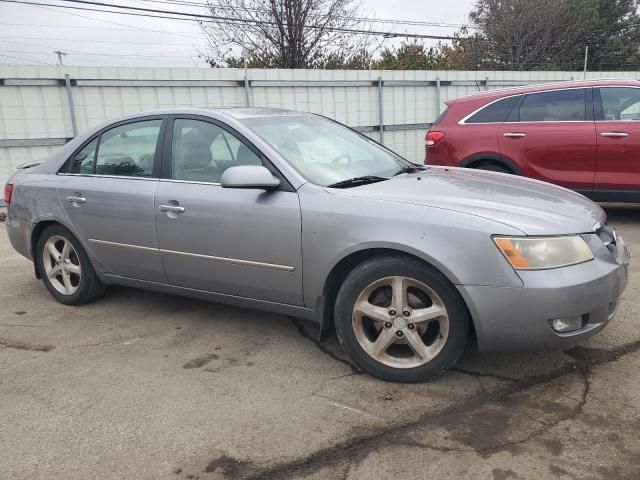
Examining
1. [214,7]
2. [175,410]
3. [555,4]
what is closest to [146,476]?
[175,410]

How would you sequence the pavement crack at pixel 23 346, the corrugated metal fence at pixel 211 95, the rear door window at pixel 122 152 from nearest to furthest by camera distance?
the pavement crack at pixel 23 346 < the rear door window at pixel 122 152 < the corrugated metal fence at pixel 211 95

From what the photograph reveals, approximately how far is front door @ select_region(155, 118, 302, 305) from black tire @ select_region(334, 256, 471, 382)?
362mm

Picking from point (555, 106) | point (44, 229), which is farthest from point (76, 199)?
point (555, 106)

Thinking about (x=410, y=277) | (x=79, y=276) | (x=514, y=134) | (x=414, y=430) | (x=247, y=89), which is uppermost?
(x=247, y=89)

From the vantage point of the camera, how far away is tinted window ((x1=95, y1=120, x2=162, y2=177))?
4047 mm

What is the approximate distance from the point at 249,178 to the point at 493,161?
14.7 feet

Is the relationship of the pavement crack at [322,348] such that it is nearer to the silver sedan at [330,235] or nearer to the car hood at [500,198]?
the silver sedan at [330,235]

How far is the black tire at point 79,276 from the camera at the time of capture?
4.45m

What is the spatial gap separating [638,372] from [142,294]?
3.75 metres

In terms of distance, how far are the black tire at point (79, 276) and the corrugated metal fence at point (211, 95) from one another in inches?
193

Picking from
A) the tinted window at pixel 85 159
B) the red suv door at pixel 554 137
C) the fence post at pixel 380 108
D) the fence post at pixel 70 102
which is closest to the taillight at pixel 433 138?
the red suv door at pixel 554 137

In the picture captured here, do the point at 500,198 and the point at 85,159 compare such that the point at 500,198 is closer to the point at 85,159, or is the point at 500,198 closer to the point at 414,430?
the point at 414,430

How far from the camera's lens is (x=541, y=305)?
2.75 meters

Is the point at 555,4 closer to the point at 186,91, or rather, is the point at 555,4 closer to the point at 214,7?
the point at 214,7
